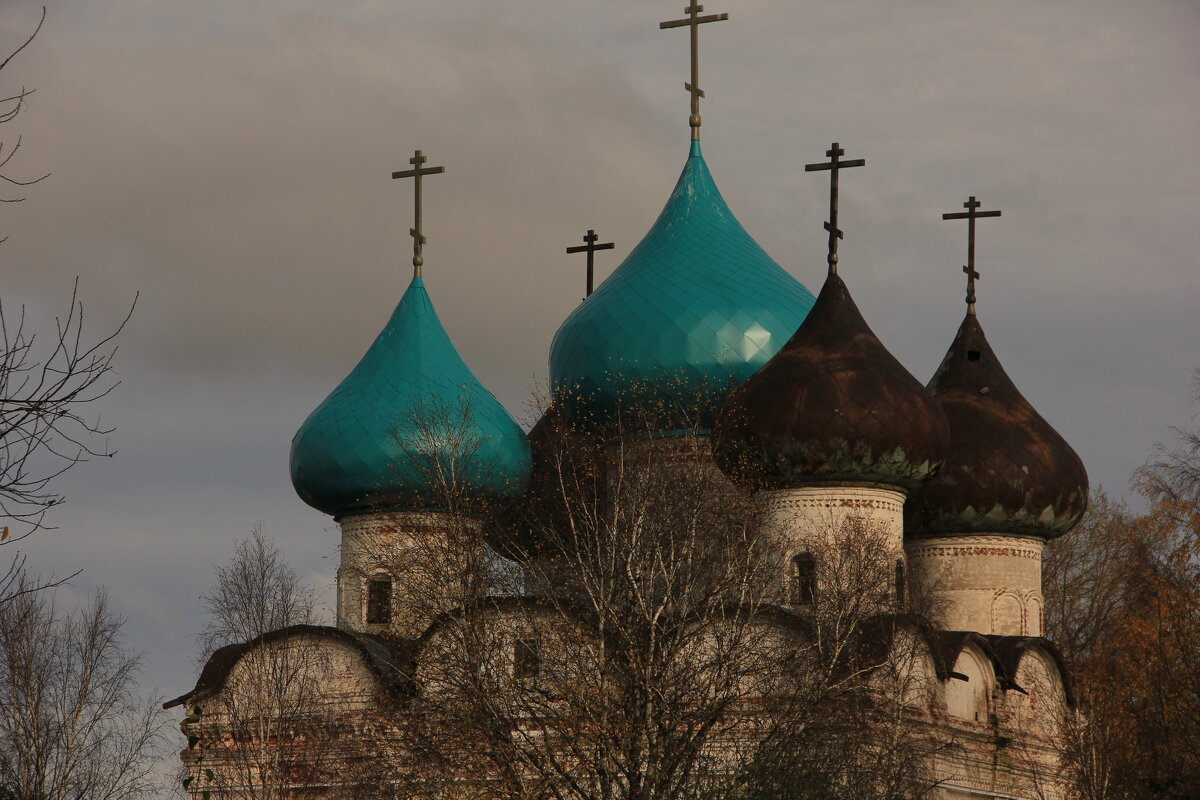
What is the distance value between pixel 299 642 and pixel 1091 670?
28.7ft

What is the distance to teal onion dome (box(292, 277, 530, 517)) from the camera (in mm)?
20547

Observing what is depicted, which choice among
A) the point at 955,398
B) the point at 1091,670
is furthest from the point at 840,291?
the point at 1091,670

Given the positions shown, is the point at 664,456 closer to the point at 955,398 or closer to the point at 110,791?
the point at 955,398

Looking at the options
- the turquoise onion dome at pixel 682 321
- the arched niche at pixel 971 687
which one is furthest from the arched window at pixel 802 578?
the turquoise onion dome at pixel 682 321

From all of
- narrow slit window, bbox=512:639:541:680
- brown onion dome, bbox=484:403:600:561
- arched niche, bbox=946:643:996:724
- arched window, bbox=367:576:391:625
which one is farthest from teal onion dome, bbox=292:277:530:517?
arched niche, bbox=946:643:996:724

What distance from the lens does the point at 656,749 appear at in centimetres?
1328

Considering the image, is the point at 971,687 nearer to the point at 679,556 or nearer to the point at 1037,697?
the point at 1037,697

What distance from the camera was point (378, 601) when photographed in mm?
21125

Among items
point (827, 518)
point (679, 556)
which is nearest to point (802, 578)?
point (827, 518)

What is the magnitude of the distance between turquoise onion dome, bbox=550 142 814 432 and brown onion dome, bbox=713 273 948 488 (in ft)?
3.21

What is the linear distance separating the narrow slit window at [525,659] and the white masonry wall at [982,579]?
251 inches

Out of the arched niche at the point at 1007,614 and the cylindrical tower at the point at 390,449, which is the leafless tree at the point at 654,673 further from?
the arched niche at the point at 1007,614

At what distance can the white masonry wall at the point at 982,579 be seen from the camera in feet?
70.8

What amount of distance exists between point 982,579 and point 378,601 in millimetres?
6227
